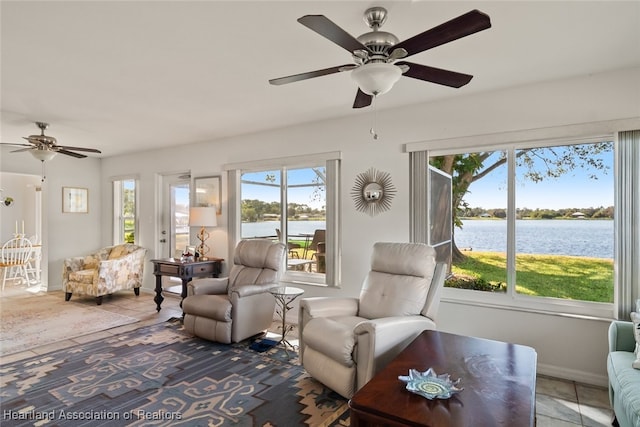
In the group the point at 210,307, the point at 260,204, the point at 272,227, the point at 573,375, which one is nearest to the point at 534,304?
the point at 573,375

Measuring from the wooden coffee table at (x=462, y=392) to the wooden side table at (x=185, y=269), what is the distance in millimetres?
3314

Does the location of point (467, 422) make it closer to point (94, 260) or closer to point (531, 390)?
point (531, 390)

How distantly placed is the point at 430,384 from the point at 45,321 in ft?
15.8

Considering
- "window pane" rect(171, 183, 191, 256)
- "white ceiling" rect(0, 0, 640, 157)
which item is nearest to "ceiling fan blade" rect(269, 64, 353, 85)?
"white ceiling" rect(0, 0, 640, 157)

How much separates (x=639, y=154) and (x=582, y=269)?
101cm

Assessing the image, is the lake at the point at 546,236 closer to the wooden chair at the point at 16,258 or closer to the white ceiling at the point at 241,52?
the white ceiling at the point at 241,52

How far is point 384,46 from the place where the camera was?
1.88 m

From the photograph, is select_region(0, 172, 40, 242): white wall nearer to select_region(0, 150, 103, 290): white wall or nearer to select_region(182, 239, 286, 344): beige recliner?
select_region(0, 150, 103, 290): white wall

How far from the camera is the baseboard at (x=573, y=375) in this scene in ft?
9.08

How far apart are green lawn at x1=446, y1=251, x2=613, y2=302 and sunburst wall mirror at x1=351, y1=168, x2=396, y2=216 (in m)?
1.07

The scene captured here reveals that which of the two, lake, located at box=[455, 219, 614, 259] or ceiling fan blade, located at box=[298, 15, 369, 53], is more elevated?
ceiling fan blade, located at box=[298, 15, 369, 53]

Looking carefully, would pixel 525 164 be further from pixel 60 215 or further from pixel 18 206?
pixel 18 206

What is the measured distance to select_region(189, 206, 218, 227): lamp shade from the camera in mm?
4773

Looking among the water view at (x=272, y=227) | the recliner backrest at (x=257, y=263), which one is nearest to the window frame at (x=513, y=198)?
the water view at (x=272, y=227)
